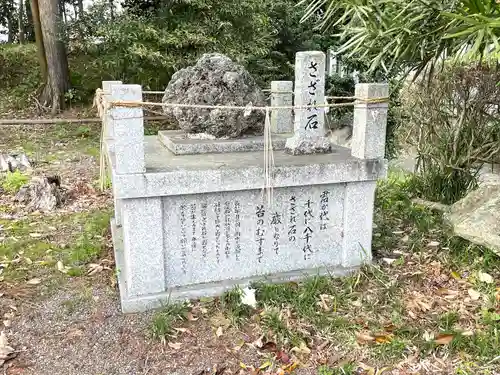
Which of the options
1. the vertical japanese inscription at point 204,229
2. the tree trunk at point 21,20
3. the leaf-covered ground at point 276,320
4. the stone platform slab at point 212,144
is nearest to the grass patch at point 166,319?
the leaf-covered ground at point 276,320

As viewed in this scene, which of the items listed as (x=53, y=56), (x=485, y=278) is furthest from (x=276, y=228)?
(x=53, y=56)

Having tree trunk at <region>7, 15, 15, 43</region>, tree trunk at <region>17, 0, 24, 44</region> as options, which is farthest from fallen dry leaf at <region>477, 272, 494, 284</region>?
tree trunk at <region>7, 15, 15, 43</region>

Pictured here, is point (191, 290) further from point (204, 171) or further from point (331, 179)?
point (331, 179)

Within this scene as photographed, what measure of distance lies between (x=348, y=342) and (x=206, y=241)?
49.3 inches

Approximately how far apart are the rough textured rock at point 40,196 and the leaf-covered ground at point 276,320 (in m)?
0.96

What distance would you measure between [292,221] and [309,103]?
3.12 feet

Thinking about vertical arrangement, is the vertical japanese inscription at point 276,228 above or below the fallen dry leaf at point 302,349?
above

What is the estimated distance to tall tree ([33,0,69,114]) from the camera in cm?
1047

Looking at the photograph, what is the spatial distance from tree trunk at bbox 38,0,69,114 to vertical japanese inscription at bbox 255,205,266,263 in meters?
8.55

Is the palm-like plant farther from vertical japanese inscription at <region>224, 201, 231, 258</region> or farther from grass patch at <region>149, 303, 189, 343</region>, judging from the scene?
grass patch at <region>149, 303, 189, 343</region>

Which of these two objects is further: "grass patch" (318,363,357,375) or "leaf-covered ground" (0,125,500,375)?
"leaf-covered ground" (0,125,500,375)

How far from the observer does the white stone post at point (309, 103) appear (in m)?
3.78

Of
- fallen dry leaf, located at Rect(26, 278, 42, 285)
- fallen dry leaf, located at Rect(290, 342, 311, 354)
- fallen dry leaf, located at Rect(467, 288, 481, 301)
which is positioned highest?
fallen dry leaf, located at Rect(467, 288, 481, 301)

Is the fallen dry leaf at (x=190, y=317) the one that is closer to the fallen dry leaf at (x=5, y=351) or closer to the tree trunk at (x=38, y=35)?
the fallen dry leaf at (x=5, y=351)
